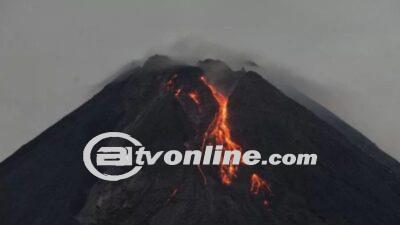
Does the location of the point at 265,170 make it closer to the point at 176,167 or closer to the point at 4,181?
the point at 176,167

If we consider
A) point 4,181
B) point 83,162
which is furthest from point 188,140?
point 4,181

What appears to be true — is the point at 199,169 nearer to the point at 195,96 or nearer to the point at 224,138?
the point at 224,138

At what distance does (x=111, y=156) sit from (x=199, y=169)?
9.23 m

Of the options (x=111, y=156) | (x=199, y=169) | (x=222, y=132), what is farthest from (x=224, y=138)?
(x=111, y=156)

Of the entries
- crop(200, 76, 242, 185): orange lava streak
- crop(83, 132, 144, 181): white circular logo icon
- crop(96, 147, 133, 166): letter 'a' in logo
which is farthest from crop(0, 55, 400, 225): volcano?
crop(96, 147, 133, 166): letter 'a' in logo

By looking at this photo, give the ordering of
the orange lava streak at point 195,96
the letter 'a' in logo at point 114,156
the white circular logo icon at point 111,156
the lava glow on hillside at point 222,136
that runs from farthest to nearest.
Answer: the orange lava streak at point 195,96 → the letter 'a' in logo at point 114,156 → the white circular logo icon at point 111,156 → the lava glow on hillside at point 222,136

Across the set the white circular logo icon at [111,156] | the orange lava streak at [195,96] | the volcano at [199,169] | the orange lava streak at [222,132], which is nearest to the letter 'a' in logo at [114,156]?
the white circular logo icon at [111,156]

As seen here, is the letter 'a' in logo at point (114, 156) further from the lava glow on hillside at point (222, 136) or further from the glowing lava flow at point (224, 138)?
the glowing lava flow at point (224, 138)

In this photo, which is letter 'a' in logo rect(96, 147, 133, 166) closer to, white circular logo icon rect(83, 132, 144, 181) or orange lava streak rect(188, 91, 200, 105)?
white circular logo icon rect(83, 132, 144, 181)

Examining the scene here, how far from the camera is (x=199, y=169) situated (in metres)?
89.2

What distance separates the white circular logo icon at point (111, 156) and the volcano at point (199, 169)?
82cm

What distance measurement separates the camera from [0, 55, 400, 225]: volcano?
86125mm

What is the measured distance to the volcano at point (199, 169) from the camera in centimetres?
8612

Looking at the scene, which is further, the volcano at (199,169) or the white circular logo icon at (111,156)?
the white circular logo icon at (111,156)
